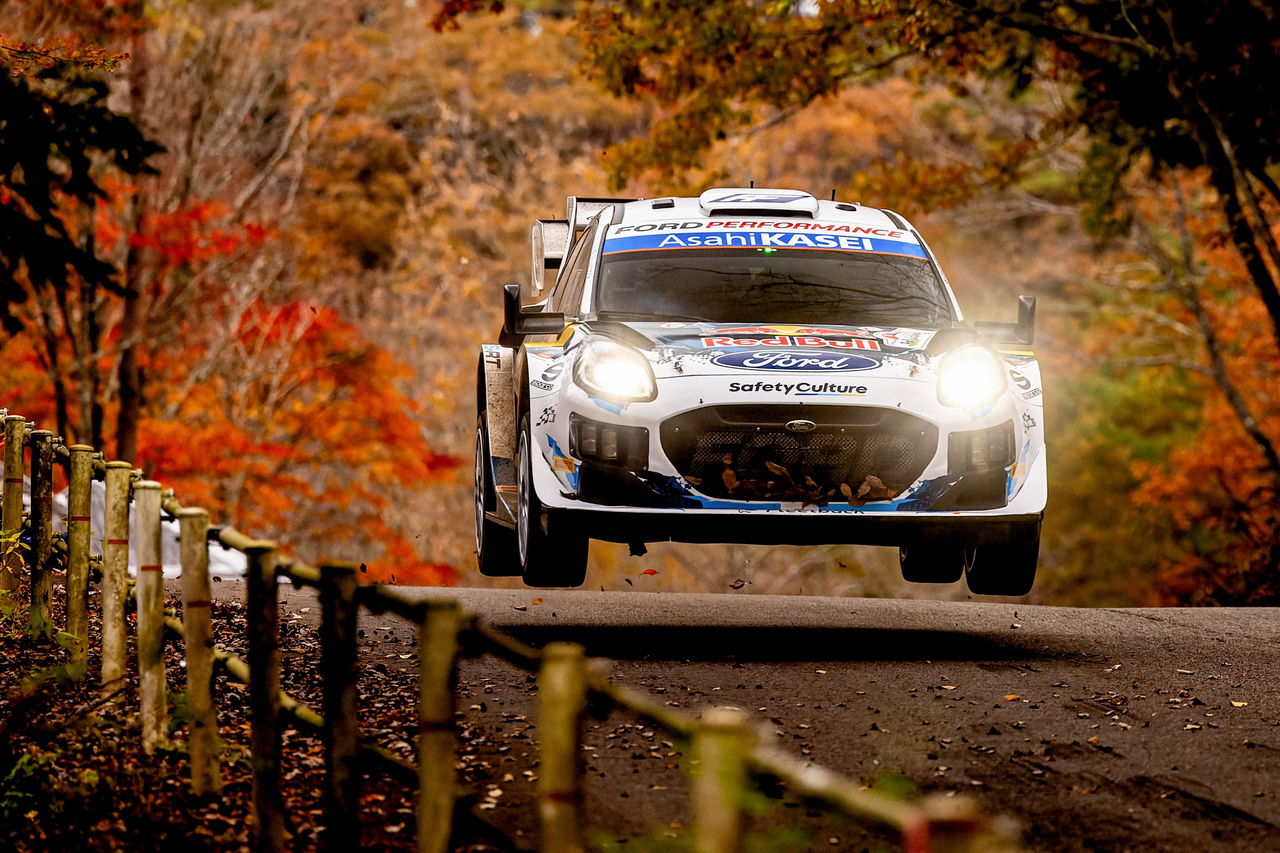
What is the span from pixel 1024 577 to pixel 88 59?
548 centimetres

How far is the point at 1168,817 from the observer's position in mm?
5598

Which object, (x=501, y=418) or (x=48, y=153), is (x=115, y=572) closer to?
(x=48, y=153)

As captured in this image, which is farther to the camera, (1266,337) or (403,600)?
Answer: (1266,337)

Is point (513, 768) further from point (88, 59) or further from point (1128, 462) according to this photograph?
point (1128, 462)

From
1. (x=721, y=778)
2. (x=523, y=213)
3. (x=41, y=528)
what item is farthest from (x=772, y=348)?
(x=523, y=213)

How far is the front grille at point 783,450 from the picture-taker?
7938 mm

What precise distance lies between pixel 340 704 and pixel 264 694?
0.71m

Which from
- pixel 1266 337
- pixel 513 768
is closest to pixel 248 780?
pixel 513 768

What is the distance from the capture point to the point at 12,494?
980 centimetres

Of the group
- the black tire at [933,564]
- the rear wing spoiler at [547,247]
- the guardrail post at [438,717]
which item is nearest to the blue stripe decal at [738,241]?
the black tire at [933,564]

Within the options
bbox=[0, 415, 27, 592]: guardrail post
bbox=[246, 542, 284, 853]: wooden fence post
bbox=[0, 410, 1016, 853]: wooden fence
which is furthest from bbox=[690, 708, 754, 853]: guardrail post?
bbox=[0, 415, 27, 592]: guardrail post

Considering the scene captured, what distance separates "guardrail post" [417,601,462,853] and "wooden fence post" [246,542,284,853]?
1.01m

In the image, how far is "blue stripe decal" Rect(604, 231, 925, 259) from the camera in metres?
9.59

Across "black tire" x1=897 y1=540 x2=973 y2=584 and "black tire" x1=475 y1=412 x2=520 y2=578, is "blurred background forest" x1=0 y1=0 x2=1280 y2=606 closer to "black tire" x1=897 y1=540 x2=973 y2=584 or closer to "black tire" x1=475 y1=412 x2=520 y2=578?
"black tire" x1=475 y1=412 x2=520 y2=578
